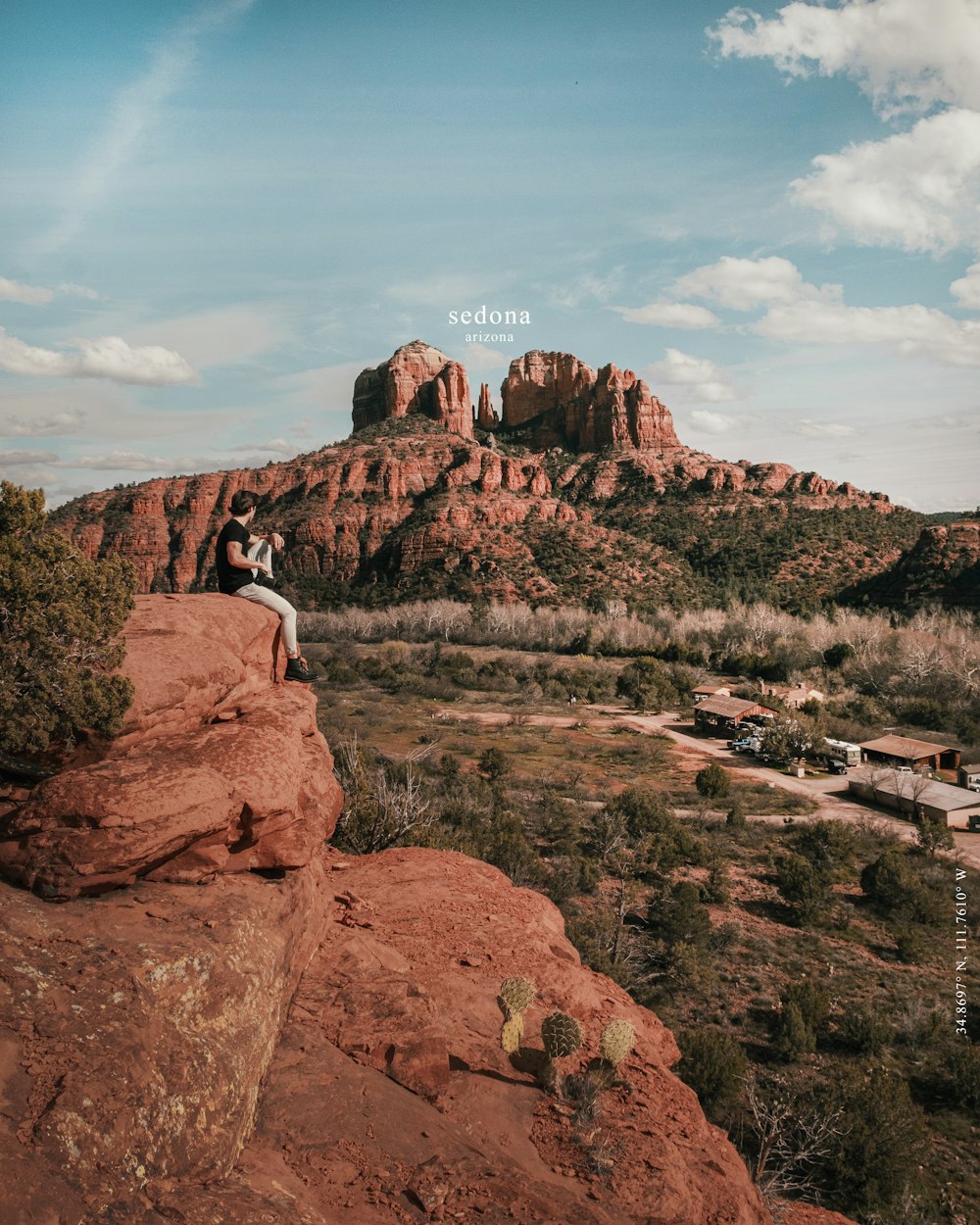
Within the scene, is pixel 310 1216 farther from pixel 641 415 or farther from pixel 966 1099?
pixel 641 415

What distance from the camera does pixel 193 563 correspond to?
90125 mm

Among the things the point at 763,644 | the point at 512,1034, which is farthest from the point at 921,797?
the point at 763,644

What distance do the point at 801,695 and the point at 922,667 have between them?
25.1 feet

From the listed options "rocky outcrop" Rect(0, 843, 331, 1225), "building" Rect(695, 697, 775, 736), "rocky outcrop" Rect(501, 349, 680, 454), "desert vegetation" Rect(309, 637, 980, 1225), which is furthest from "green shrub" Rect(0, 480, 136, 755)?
"rocky outcrop" Rect(501, 349, 680, 454)

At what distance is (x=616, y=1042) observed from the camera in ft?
20.5

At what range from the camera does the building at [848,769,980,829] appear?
27109 mm

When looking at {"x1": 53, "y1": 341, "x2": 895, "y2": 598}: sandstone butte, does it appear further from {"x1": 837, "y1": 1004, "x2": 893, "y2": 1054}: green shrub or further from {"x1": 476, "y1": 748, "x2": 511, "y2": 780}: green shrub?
{"x1": 837, "y1": 1004, "x2": 893, "y2": 1054}: green shrub

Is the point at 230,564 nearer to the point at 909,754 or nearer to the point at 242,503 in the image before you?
the point at 242,503

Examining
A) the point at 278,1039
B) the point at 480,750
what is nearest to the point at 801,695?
the point at 480,750

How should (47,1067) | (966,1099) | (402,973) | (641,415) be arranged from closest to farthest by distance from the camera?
(47,1067), (402,973), (966,1099), (641,415)

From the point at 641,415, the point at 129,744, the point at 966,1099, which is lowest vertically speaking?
the point at 966,1099

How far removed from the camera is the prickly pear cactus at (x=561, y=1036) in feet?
20.4

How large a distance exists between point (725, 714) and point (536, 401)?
94.4 meters

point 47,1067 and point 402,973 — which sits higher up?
point 47,1067
